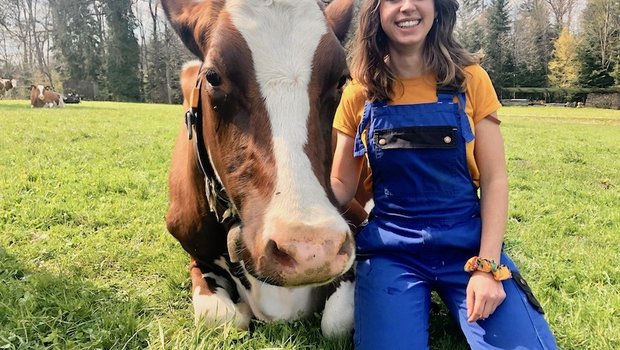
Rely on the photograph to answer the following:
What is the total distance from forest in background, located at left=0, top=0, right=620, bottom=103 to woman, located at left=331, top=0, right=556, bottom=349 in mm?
42847

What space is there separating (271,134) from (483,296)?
125 centimetres

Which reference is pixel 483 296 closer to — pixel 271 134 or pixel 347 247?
pixel 347 247

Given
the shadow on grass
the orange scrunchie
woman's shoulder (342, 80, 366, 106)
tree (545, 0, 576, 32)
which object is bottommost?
the shadow on grass

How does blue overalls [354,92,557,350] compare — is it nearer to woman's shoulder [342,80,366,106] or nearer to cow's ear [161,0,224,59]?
woman's shoulder [342,80,366,106]

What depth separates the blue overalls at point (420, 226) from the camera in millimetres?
2635

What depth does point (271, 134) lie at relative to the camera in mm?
2119

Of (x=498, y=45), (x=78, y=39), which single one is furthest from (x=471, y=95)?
(x=498, y=45)

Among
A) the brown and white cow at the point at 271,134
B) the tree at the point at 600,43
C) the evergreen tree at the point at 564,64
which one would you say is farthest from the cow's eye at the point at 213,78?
the evergreen tree at the point at 564,64

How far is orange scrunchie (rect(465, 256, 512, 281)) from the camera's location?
8.23 ft

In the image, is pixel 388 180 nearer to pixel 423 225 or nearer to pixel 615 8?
pixel 423 225

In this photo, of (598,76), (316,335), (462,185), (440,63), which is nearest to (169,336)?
(316,335)

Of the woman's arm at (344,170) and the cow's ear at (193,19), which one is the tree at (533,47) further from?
the cow's ear at (193,19)

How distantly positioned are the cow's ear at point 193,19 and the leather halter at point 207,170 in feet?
0.48

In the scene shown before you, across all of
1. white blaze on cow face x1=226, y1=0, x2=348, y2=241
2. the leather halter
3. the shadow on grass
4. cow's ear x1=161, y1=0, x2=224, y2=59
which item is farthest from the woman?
the shadow on grass
